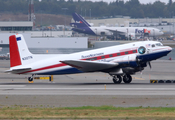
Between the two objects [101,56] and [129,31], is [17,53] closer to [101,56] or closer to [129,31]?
[101,56]

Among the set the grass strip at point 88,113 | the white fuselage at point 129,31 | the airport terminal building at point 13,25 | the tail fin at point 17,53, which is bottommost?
the grass strip at point 88,113

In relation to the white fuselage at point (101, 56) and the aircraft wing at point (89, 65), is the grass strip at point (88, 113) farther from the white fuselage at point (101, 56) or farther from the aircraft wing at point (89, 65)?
the white fuselage at point (101, 56)

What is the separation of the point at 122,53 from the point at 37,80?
12.3 meters

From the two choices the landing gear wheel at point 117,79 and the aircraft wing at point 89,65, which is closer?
the aircraft wing at point 89,65

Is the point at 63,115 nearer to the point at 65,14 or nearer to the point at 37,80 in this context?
the point at 37,80

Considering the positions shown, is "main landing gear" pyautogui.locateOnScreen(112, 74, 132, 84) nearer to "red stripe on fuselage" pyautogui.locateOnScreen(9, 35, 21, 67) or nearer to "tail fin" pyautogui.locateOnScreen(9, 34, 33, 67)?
"tail fin" pyautogui.locateOnScreen(9, 34, 33, 67)

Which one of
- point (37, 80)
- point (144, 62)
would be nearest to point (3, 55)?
point (37, 80)

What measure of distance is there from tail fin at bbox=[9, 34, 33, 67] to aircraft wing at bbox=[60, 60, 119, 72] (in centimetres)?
592

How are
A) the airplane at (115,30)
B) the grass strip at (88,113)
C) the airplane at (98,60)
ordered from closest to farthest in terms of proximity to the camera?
the grass strip at (88,113), the airplane at (98,60), the airplane at (115,30)

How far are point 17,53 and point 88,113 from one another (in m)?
19.6

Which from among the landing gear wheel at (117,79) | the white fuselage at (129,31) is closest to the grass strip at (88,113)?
the landing gear wheel at (117,79)

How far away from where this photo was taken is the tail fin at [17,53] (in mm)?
34031

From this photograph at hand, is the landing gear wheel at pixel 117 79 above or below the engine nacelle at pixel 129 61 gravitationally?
below

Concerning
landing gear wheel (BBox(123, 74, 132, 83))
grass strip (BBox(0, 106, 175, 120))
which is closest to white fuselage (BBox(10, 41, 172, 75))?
landing gear wheel (BBox(123, 74, 132, 83))
